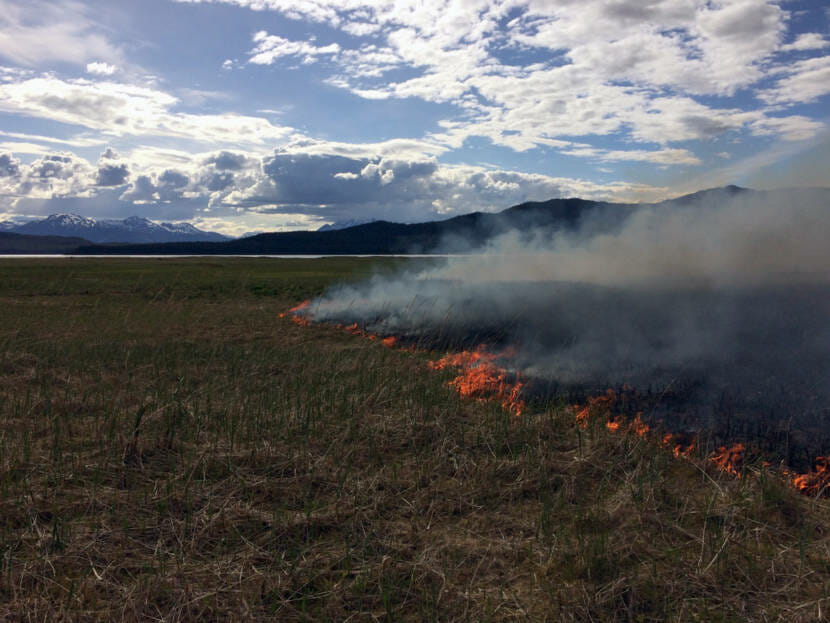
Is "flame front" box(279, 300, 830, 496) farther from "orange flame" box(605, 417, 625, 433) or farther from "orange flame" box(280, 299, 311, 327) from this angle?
"orange flame" box(280, 299, 311, 327)

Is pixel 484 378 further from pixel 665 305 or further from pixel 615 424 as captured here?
pixel 665 305

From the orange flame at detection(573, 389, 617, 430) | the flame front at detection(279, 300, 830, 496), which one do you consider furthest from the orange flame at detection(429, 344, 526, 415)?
the orange flame at detection(573, 389, 617, 430)

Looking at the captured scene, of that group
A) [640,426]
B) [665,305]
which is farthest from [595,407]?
[665,305]

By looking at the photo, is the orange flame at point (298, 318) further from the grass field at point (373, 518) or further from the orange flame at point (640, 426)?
the orange flame at point (640, 426)

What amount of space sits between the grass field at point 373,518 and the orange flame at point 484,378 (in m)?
0.56

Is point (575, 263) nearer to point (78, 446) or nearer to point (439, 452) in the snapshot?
point (439, 452)

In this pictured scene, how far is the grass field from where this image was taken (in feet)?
15.1

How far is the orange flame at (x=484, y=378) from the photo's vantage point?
35.2 feet

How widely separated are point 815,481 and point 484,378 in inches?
251

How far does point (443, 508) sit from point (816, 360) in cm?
1143

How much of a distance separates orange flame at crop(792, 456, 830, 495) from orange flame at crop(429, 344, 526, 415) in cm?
435

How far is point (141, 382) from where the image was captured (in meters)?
11.5

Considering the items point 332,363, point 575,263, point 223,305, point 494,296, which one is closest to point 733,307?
point 494,296

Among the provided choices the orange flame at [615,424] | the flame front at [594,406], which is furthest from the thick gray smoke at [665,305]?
the orange flame at [615,424]
